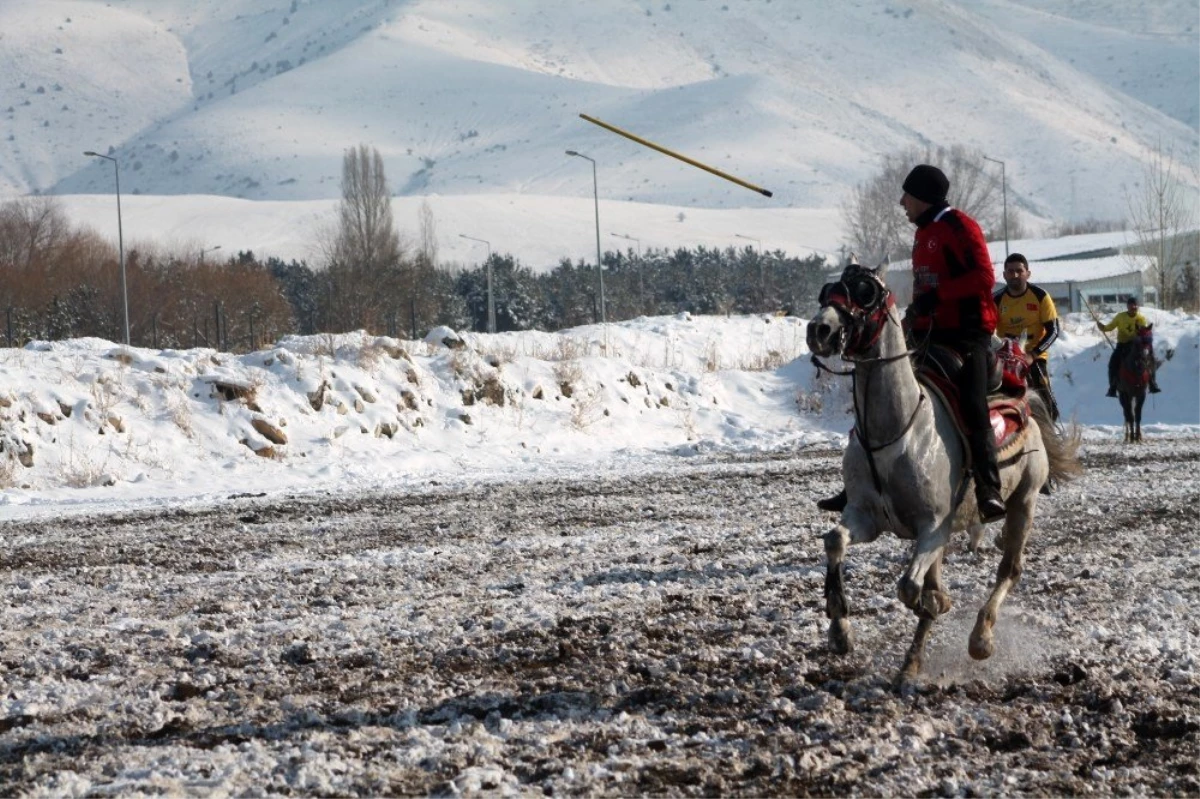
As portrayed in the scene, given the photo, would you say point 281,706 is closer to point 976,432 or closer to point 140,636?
point 140,636

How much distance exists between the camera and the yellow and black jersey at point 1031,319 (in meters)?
14.0

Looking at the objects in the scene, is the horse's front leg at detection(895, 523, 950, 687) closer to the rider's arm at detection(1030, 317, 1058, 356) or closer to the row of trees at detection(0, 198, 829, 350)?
the rider's arm at detection(1030, 317, 1058, 356)

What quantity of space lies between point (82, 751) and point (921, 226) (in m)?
5.19

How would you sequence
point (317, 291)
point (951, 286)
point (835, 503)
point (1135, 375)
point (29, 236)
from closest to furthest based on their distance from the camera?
point (835, 503) → point (951, 286) → point (1135, 375) → point (317, 291) → point (29, 236)

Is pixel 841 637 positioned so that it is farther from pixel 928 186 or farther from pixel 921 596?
pixel 928 186

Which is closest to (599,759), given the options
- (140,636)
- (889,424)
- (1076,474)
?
(889,424)

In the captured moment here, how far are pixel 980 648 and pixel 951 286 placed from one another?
208 cm

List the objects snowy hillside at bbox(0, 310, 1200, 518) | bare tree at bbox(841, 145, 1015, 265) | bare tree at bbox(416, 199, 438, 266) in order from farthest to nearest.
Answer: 1. bare tree at bbox(416, 199, 438, 266)
2. bare tree at bbox(841, 145, 1015, 265)
3. snowy hillside at bbox(0, 310, 1200, 518)

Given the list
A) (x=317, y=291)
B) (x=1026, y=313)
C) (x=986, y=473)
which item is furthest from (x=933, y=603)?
(x=317, y=291)

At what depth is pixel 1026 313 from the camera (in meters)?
14.2

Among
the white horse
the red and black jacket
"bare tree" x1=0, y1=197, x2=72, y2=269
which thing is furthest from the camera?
"bare tree" x1=0, y1=197, x2=72, y2=269

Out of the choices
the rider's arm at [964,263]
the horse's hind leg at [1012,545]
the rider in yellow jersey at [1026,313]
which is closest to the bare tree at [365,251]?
the rider in yellow jersey at [1026,313]

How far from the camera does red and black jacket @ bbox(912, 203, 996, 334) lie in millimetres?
8453

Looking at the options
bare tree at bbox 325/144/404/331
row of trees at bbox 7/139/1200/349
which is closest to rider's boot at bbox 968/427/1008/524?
row of trees at bbox 7/139/1200/349
